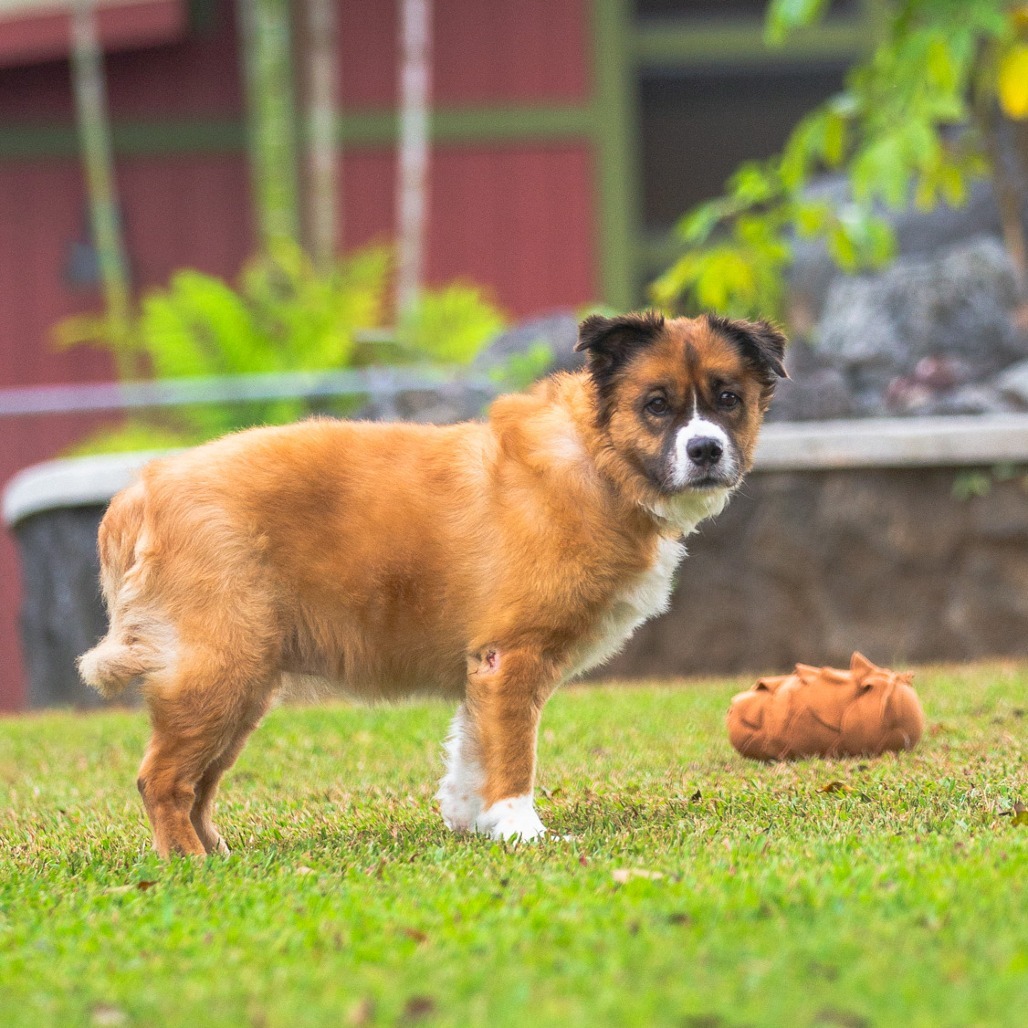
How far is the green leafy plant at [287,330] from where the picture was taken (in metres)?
12.9

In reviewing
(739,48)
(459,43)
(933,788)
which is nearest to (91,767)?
(933,788)

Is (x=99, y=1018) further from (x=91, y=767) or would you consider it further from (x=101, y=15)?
(x=101, y=15)

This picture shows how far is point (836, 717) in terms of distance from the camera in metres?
6.66

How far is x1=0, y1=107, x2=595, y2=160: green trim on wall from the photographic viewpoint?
54.3 ft

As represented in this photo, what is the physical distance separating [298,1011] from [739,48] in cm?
1550

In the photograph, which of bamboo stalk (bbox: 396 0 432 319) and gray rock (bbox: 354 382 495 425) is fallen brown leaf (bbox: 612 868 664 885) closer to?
gray rock (bbox: 354 382 495 425)

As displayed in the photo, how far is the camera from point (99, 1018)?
136 inches

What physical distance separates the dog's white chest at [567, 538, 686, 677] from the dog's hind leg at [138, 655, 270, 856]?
116 centimetres

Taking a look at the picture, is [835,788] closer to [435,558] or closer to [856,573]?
[435,558]

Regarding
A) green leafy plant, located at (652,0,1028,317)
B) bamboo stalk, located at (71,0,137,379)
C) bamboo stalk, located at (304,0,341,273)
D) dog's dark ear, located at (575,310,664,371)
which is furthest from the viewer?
bamboo stalk, located at (304,0,341,273)

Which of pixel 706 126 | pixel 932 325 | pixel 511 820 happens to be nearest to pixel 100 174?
pixel 706 126

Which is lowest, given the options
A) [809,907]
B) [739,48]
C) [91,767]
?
[91,767]

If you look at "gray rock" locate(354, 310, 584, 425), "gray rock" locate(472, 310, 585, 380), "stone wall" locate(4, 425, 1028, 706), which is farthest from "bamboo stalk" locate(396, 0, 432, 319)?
"stone wall" locate(4, 425, 1028, 706)

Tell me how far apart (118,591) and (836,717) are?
296cm
